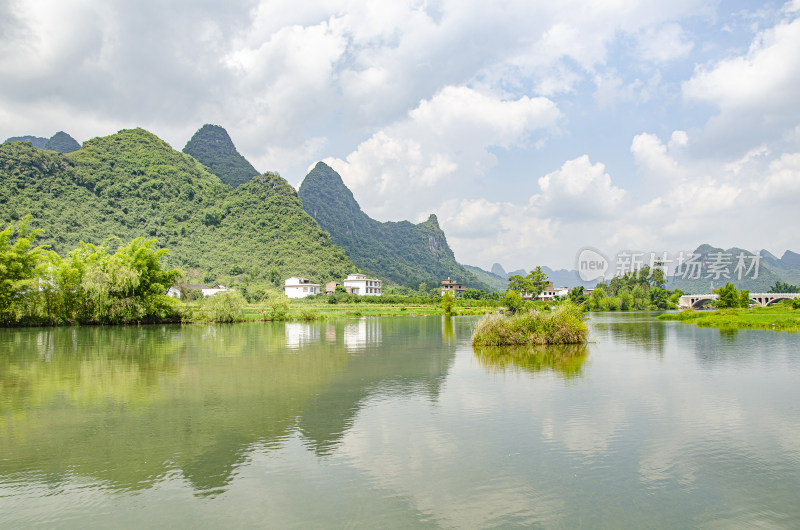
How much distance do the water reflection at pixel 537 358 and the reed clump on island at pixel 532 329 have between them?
362 mm

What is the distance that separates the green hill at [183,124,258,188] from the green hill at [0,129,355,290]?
140ft

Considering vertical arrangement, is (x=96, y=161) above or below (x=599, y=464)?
above

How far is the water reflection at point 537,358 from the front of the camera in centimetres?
1578

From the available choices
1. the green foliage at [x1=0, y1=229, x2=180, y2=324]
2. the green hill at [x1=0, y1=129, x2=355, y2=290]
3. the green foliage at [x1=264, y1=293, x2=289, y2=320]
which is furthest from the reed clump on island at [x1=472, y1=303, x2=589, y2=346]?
the green hill at [x1=0, y1=129, x2=355, y2=290]

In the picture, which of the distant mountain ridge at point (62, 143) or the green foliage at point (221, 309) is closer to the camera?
the green foliage at point (221, 309)

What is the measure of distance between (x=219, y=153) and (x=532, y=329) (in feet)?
564

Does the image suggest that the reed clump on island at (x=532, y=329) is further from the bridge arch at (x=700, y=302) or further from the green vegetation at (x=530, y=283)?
the bridge arch at (x=700, y=302)

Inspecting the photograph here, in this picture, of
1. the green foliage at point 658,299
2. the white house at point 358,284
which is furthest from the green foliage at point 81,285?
the green foliage at point 658,299

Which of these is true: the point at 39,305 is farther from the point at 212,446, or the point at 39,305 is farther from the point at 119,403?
the point at 212,446

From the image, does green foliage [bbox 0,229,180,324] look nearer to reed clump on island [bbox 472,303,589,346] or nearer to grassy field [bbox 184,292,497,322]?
grassy field [bbox 184,292,497,322]

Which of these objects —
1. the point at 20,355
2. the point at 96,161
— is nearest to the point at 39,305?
A: the point at 20,355

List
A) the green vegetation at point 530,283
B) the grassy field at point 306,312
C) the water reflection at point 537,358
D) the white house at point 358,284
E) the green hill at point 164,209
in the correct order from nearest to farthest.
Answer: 1. the water reflection at point 537,358
2. the grassy field at point 306,312
3. the green vegetation at point 530,283
4. the green hill at point 164,209
5. the white house at point 358,284

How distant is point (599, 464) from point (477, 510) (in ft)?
8.21

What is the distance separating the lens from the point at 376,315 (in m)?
57.3
